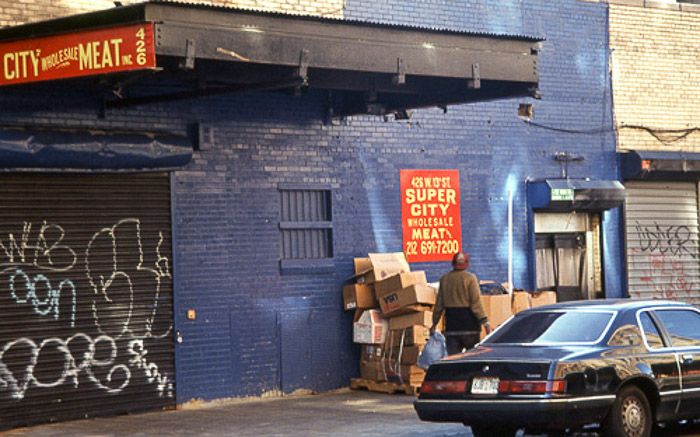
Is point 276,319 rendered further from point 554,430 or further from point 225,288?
point 554,430

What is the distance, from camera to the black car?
39.8ft

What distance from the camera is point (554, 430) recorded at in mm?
12430

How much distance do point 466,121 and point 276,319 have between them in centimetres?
461

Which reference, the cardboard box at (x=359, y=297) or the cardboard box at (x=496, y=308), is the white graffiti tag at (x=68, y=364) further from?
the cardboard box at (x=496, y=308)

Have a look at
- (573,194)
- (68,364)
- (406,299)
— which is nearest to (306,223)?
(406,299)

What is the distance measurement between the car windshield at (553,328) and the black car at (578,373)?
11 mm

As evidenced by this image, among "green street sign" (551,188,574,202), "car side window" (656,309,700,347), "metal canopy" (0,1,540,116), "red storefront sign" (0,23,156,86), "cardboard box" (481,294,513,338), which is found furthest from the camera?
"green street sign" (551,188,574,202)

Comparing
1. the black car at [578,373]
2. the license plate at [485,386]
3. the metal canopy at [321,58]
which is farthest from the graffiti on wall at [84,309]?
the license plate at [485,386]

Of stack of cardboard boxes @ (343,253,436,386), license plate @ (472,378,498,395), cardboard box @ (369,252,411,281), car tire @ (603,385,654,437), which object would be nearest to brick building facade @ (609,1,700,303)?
cardboard box @ (369,252,411,281)

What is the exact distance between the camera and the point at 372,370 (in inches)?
734

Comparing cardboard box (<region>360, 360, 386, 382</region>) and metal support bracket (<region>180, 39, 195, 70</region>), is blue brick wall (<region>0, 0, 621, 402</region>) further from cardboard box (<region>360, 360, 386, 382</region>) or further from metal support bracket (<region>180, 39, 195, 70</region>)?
metal support bracket (<region>180, 39, 195, 70</region>)

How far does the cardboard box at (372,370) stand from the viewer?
18.5 metres

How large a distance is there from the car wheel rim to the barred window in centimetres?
682

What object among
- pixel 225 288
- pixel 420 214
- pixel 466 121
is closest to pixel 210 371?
pixel 225 288
